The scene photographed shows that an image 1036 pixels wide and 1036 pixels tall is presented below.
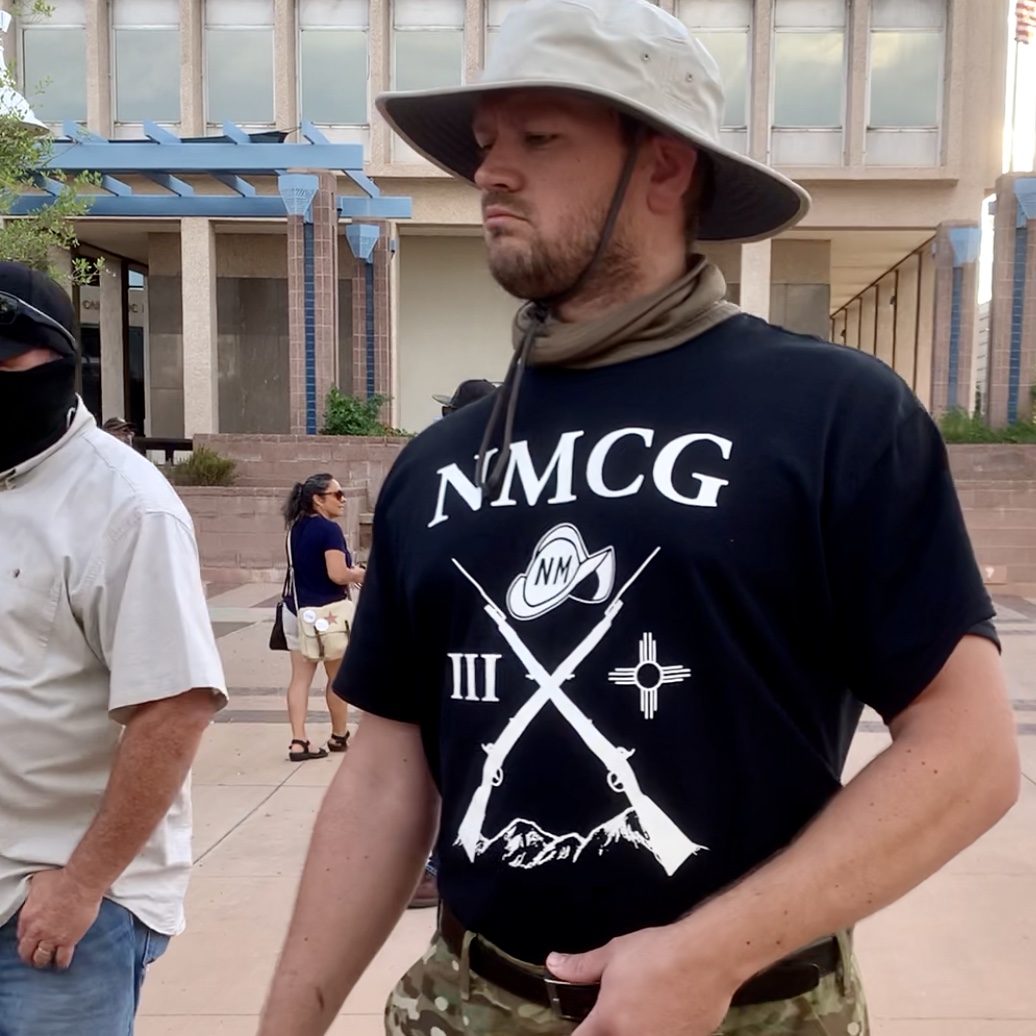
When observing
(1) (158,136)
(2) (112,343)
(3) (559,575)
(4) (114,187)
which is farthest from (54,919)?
(2) (112,343)

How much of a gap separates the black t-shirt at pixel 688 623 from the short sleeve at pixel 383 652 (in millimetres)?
200

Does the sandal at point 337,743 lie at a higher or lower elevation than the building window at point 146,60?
lower

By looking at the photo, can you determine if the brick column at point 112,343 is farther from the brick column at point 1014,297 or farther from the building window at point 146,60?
the brick column at point 1014,297

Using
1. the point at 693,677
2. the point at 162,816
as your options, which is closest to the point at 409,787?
the point at 693,677

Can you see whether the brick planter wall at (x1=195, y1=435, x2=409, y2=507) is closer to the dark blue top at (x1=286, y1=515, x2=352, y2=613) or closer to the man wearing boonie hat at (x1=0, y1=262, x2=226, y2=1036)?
the dark blue top at (x1=286, y1=515, x2=352, y2=613)

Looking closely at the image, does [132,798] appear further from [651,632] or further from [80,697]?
[651,632]

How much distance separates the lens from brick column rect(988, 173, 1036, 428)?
16.8 metres

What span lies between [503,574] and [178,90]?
24935mm

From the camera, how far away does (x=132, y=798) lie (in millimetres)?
2031

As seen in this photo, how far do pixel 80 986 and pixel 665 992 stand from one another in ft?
4.51

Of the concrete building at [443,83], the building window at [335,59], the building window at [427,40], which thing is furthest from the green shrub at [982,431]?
the building window at [335,59]

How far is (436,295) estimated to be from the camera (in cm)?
2511

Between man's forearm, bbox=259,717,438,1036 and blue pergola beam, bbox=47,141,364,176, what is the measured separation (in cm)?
1679

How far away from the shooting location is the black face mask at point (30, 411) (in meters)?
2.13
